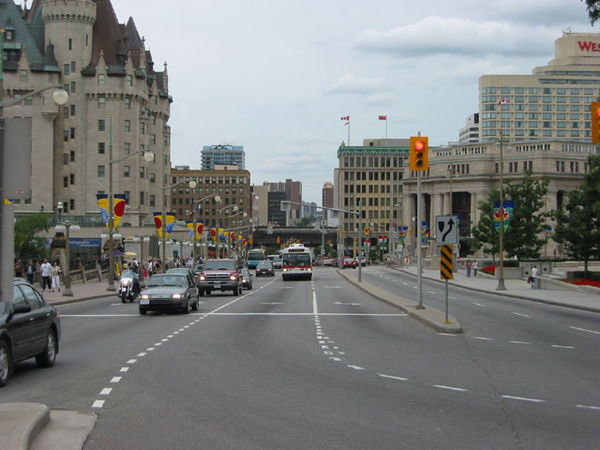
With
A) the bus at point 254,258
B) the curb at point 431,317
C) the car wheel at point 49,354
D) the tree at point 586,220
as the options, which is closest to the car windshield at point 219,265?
the curb at point 431,317

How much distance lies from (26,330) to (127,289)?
23.0 metres

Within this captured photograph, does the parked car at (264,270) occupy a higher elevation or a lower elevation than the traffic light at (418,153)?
lower

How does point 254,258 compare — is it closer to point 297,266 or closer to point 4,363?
point 297,266

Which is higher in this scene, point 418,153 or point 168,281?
point 418,153

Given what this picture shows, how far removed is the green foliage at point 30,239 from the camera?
203ft

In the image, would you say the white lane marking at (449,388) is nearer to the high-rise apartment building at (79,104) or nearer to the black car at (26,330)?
the black car at (26,330)

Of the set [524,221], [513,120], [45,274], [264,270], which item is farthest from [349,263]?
[513,120]

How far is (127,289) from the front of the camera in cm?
3575

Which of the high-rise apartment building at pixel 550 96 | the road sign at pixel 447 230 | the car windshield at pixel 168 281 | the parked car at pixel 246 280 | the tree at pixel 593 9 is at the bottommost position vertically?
the parked car at pixel 246 280

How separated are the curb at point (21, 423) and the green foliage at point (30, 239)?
5299 cm

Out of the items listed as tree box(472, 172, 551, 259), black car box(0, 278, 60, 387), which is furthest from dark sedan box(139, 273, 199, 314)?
tree box(472, 172, 551, 259)

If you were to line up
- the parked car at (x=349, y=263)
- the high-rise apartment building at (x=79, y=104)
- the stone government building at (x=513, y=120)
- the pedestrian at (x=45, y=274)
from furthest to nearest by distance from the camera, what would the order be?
the stone government building at (x=513, y=120), the parked car at (x=349, y=263), the high-rise apartment building at (x=79, y=104), the pedestrian at (x=45, y=274)

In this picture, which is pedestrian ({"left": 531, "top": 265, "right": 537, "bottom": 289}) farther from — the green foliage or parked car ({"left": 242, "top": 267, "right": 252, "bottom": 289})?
the green foliage

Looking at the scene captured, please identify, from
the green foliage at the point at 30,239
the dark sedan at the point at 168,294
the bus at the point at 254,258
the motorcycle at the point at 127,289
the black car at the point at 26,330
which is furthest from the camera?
the bus at the point at 254,258
